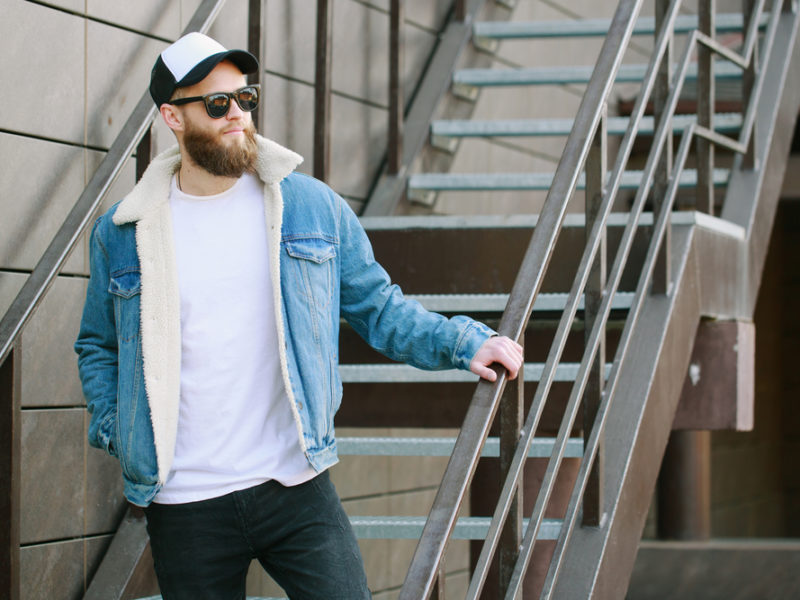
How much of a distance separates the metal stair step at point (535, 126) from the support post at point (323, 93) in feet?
2.44

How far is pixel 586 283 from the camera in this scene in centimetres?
322

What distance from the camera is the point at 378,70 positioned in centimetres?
548

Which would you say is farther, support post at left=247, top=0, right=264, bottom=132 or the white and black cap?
support post at left=247, top=0, right=264, bottom=132

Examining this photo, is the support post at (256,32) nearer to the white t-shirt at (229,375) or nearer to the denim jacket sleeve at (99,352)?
the denim jacket sleeve at (99,352)

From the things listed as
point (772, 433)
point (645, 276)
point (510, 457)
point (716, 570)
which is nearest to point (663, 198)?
point (645, 276)

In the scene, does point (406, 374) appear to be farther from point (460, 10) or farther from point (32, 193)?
point (460, 10)

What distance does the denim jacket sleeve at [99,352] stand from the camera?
2.40 meters

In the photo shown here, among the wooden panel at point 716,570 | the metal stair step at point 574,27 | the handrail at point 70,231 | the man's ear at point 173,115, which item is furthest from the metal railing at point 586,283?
the wooden panel at point 716,570

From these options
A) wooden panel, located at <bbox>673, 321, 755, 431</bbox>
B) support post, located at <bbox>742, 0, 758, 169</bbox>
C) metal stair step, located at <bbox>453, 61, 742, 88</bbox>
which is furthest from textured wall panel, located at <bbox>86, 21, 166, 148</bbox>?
support post, located at <bbox>742, 0, 758, 169</bbox>

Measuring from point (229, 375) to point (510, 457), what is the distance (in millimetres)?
724

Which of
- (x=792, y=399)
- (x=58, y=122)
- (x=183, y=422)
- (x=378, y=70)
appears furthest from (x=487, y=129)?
(x=792, y=399)

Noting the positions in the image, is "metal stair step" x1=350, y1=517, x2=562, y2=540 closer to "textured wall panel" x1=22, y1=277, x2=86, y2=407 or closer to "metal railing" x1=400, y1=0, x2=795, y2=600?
"metal railing" x1=400, y1=0, x2=795, y2=600

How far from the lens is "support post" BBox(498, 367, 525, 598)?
2.71 m

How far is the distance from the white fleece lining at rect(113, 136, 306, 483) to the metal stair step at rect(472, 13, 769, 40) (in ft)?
10.5
